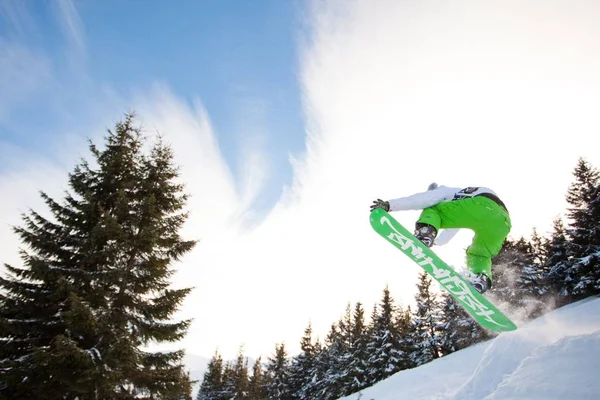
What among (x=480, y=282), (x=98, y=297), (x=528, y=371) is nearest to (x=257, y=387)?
(x=98, y=297)

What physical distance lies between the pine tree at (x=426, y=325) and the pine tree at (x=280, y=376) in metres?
14.3

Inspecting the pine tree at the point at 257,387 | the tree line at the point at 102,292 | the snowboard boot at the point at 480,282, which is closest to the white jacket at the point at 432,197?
the snowboard boot at the point at 480,282

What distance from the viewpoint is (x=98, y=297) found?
304 inches

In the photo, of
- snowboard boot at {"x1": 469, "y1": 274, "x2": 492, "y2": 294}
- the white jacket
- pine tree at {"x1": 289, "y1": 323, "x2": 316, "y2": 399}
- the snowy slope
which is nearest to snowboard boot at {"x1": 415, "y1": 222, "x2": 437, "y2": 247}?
the white jacket

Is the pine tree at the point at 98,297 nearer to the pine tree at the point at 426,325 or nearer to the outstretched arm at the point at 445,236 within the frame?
the outstretched arm at the point at 445,236

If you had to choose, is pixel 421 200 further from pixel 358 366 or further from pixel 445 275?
pixel 358 366

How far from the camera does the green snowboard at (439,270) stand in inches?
223

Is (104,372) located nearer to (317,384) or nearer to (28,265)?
(28,265)

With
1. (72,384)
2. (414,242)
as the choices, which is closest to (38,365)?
(72,384)

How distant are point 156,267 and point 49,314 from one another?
7.49 ft

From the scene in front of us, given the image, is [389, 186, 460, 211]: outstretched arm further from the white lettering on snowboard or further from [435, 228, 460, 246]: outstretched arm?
[435, 228, 460, 246]: outstretched arm

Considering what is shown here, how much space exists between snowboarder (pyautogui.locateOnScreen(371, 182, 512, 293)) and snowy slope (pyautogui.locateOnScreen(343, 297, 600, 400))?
4.17 feet

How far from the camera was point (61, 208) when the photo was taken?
8.88 metres

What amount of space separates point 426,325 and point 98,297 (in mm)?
28919
